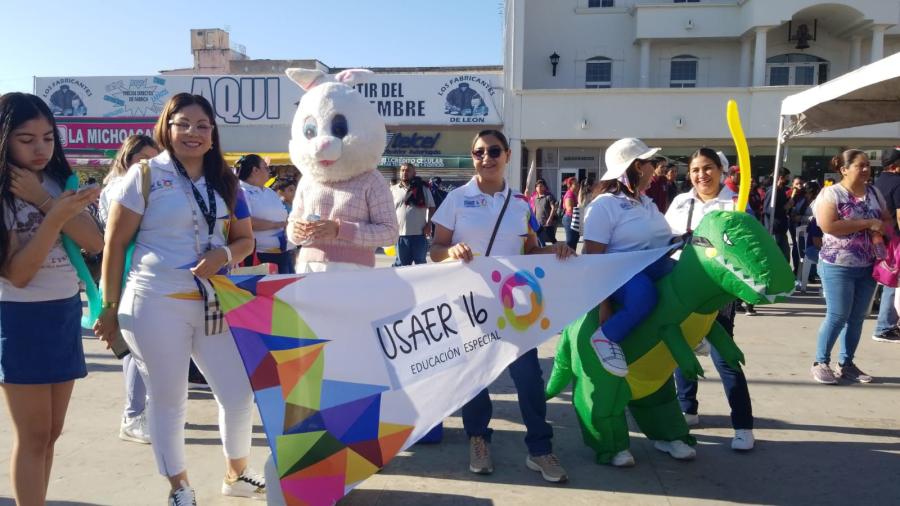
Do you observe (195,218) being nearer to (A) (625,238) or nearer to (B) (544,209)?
(A) (625,238)

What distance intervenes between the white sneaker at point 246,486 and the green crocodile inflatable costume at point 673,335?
1.76 metres

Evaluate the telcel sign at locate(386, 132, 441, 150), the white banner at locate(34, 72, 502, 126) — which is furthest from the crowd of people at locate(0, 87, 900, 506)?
the telcel sign at locate(386, 132, 441, 150)

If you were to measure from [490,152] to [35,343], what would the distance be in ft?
7.56

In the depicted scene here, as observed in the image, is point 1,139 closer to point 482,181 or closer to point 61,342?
point 61,342

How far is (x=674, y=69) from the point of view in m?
23.1

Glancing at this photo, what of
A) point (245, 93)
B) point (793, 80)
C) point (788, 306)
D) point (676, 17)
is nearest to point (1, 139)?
point (788, 306)

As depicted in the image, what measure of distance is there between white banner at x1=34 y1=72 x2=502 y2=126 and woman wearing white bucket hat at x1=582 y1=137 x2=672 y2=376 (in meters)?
17.4

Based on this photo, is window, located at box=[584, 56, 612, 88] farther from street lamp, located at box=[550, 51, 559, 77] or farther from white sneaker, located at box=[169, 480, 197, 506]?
white sneaker, located at box=[169, 480, 197, 506]

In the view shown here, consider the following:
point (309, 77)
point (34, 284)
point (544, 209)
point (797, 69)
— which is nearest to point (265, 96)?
point (544, 209)

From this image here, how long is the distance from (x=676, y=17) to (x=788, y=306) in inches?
639

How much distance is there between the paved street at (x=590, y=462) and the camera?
11.0ft

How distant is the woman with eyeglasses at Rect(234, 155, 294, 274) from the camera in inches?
208

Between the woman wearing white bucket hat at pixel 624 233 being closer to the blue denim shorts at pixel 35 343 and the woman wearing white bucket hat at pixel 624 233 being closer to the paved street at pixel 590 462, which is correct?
the paved street at pixel 590 462

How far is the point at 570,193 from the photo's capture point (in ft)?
42.4
